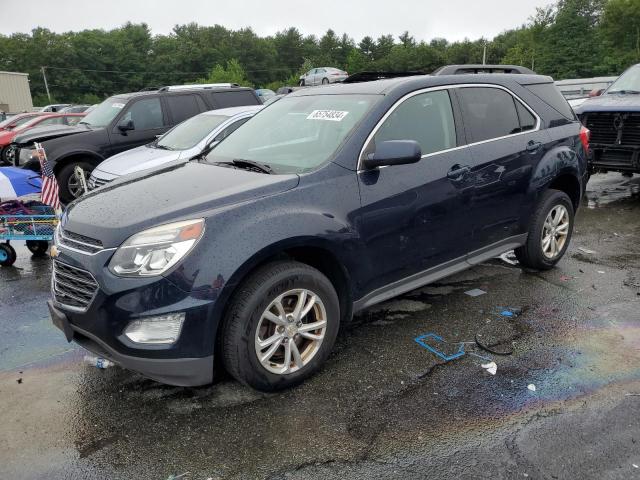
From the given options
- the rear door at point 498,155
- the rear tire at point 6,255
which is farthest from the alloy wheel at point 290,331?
the rear tire at point 6,255

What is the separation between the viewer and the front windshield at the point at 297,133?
3.61 m

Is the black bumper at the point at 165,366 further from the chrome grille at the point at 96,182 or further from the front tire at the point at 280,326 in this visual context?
the chrome grille at the point at 96,182

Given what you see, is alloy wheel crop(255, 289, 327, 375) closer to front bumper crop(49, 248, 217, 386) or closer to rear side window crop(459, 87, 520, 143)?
front bumper crop(49, 248, 217, 386)

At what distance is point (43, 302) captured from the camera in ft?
16.3

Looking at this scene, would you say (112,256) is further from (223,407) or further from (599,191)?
(599,191)

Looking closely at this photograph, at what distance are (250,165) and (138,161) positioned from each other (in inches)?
168

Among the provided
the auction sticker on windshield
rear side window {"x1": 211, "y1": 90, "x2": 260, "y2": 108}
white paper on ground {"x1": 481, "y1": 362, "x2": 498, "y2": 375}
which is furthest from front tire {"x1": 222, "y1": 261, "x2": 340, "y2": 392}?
rear side window {"x1": 211, "y1": 90, "x2": 260, "y2": 108}

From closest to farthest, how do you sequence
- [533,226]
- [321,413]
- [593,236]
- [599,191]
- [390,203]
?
[321,413] < [390,203] < [533,226] < [593,236] < [599,191]

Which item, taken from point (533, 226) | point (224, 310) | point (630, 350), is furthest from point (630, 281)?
point (224, 310)

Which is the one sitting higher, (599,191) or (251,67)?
(251,67)

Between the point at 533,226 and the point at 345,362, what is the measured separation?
7.87 feet

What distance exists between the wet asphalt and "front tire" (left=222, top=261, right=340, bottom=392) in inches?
6.7

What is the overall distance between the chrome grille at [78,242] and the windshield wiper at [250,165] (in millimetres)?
1148

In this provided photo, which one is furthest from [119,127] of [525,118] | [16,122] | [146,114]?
[16,122]
